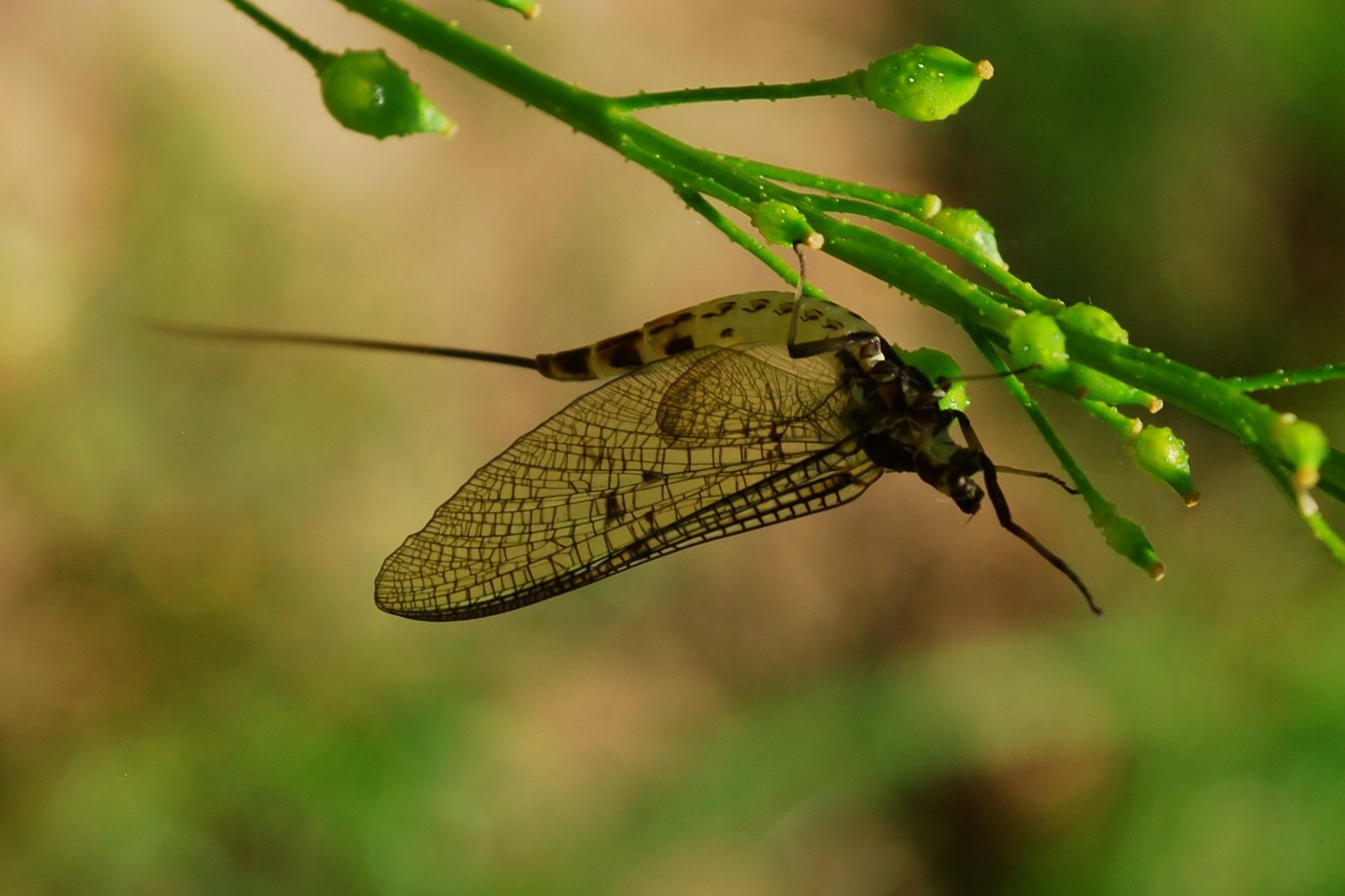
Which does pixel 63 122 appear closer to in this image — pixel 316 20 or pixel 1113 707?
pixel 316 20

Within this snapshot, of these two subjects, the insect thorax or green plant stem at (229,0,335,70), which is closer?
green plant stem at (229,0,335,70)

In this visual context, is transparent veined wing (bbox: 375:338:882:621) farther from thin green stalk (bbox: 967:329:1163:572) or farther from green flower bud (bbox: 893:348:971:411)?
thin green stalk (bbox: 967:329:1163:572)

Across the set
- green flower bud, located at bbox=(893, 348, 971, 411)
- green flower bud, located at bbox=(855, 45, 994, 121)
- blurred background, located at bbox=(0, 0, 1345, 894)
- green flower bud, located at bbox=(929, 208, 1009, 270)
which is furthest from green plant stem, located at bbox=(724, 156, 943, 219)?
blurred background, located at bbox=(0, 0, 1345, 894)

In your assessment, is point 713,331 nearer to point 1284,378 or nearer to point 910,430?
point 910,430

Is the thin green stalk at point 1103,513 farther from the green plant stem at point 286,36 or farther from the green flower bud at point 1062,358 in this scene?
the green plant stem at point 286,36

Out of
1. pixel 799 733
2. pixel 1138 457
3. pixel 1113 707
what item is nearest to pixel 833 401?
pixel 1138 457

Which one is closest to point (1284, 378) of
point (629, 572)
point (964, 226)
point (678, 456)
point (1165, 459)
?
point (1165, 459)

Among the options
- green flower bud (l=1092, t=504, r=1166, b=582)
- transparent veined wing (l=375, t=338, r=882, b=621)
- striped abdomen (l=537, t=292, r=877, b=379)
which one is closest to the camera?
green flower bud (l=1092, t=504, r=1166, b=582)

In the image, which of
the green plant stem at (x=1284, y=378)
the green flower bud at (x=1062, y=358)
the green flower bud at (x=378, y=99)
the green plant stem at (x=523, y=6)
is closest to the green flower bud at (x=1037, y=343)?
the green flower bud at (x=1062, y=358)
